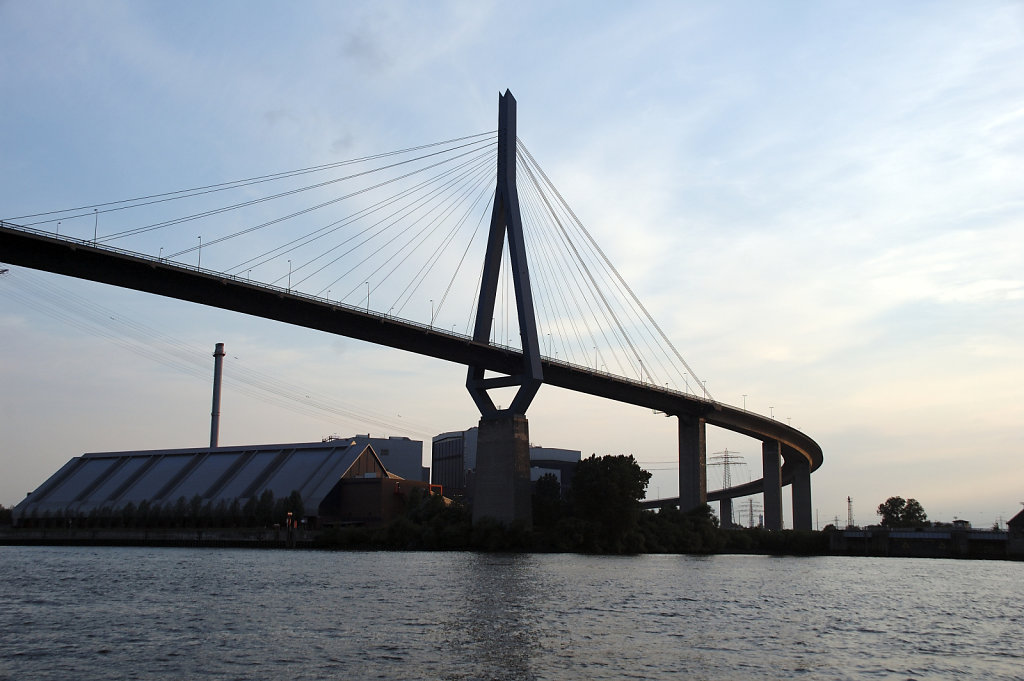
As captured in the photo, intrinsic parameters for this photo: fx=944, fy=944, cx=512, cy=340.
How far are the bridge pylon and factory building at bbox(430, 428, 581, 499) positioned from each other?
75528 millimetres

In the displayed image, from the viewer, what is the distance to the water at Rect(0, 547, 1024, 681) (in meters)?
21.7

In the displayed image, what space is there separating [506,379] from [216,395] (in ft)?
268

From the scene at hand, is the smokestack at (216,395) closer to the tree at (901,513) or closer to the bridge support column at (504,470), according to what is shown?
the bridge support column at (504,470)

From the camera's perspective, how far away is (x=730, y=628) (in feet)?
96.8

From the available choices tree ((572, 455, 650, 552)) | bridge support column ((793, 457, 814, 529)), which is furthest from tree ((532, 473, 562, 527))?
bridge support column ((793, 457, 814, 529))

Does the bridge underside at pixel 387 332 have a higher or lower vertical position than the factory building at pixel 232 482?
higher

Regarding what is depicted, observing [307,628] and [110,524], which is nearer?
[307,628]

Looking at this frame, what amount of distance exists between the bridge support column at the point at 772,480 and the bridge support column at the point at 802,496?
52.9 feet

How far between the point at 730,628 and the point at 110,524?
111 metres

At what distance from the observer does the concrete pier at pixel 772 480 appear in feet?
396

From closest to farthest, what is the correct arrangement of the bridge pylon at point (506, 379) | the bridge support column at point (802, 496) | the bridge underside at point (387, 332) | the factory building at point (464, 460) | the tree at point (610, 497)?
the bridge underside at point (387, 332), the bridge pylon at point (506, 379), the tree at point (610, 497), the bridge support column at point (802, 496), the factory building at point (464, 460)

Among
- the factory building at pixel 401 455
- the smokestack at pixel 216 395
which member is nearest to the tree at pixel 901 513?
the factory building at pixel 401 455

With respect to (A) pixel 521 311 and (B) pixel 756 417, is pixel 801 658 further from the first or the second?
(B) pixel 756 417

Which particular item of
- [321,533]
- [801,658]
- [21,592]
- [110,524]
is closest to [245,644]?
[801,658]
